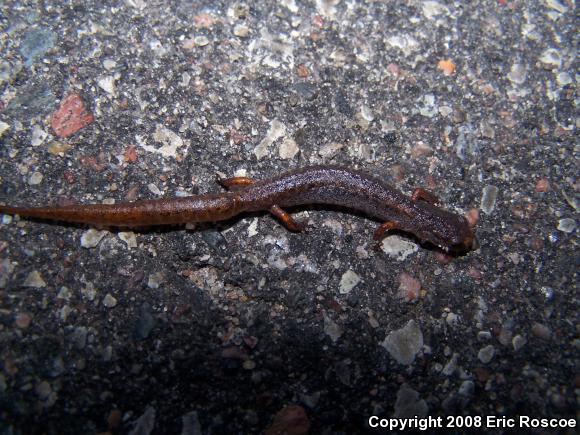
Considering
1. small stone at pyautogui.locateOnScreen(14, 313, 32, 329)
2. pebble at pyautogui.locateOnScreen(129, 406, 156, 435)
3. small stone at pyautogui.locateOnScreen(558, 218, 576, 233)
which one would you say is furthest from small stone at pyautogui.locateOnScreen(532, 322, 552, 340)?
small stone at pyautogui.locateOnScreen(14, 313, 32, 329)

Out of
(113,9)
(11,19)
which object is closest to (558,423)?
(113,9)

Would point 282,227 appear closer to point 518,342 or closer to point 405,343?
point 405,343

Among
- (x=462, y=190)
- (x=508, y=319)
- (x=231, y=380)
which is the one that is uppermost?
(x=462, y=190)

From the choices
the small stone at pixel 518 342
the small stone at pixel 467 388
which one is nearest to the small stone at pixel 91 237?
the small stone at pixel 467 388

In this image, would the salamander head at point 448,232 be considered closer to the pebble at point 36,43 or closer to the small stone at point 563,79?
the small stone at point 563,79

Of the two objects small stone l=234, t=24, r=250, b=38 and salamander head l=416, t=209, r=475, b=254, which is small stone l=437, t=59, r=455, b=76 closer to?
salamander head l=416, t=209, r=475, b=254

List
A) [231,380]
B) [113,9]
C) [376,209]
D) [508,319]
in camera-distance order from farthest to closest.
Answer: [113,9]
[376,209]
[508,319]
[231,380]

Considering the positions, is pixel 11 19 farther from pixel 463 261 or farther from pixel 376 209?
pixel 463 261
